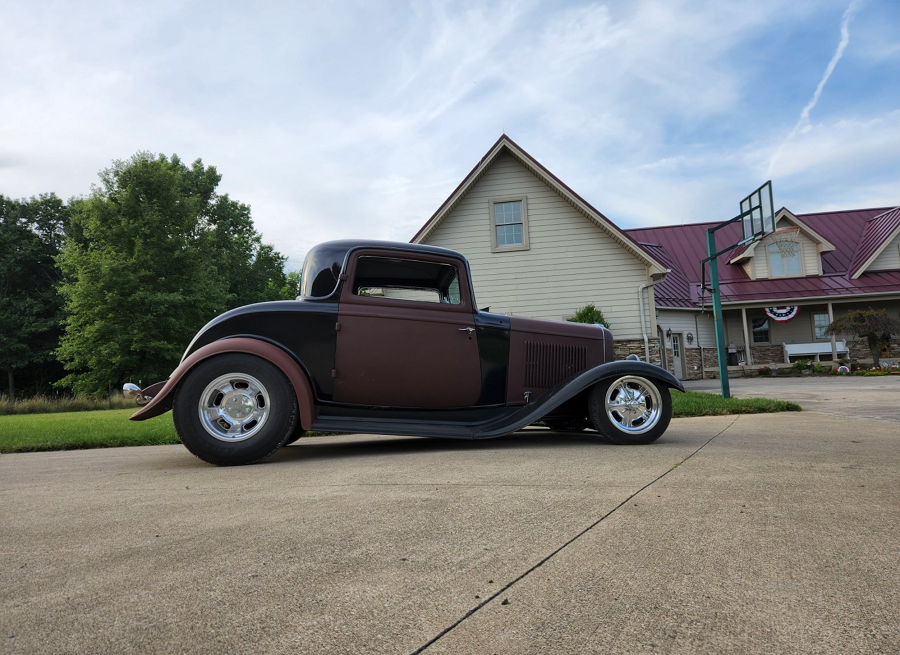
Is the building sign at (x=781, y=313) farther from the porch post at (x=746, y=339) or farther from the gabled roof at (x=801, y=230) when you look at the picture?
the gabled roof at (x=801, y=230)

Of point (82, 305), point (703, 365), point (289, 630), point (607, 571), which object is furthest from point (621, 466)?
point (82, 305)

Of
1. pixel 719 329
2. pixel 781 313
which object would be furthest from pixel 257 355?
pixel 781 313

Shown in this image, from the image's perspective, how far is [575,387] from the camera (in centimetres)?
500

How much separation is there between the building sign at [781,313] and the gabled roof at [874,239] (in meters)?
3.26

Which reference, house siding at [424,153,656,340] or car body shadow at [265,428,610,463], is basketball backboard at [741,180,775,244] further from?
car body shadow at [265,428,610,463]

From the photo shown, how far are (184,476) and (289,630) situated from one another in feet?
9.16

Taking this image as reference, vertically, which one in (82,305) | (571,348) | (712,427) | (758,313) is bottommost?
(712,427)

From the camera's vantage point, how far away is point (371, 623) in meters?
1.46

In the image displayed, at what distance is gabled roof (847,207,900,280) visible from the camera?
24.4 metres

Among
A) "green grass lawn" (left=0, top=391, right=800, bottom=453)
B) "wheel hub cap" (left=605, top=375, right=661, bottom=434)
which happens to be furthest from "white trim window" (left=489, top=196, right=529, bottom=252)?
"wheel hub cap" (left=605, top=375, right=661, bottom=434)

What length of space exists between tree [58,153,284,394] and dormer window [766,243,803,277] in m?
26.3

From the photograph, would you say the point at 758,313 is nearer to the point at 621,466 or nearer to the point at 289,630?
the point at 621,466

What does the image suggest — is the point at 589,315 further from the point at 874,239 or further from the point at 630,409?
the point at 874,239

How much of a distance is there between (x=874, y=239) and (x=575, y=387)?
2738 cm
